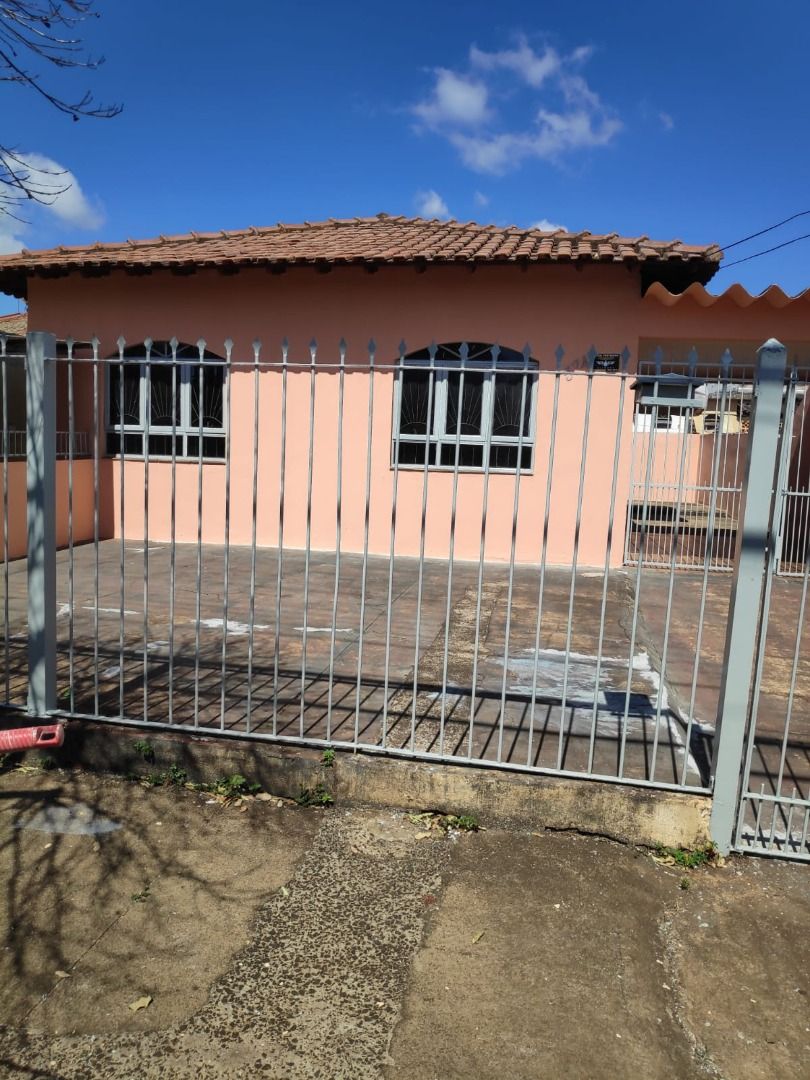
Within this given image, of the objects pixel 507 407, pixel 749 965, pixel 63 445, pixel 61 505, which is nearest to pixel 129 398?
pixel 63 445

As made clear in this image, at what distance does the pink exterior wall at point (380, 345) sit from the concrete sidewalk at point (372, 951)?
6.40 meters

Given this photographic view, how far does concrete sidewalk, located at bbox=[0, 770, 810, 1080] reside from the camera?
7.26 ft

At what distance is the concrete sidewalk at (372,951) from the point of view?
221 centimetres

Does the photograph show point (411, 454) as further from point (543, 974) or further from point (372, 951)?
point (543, 974)

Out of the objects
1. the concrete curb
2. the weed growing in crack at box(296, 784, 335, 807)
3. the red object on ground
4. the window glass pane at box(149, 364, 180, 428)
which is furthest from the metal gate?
the window glass pane at box(149, 364, 180, 428)

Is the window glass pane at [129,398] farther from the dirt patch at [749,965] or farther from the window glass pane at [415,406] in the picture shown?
the dirt patch at [749,965]

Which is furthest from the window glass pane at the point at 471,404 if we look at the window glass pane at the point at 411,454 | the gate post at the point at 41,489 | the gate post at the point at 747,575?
the gate post at the point at 747,575

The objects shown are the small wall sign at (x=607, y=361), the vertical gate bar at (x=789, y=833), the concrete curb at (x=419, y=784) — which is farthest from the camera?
the small wall sign at (x=607, y=361)

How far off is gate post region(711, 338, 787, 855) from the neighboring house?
5878mm

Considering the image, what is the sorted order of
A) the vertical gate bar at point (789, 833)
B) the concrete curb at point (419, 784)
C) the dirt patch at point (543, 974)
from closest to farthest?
the dirt patch at point (543, 974)
the vertical gate bar at point (789, 833)
the concrete curb at point (419, 784)

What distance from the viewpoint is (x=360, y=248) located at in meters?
9.60

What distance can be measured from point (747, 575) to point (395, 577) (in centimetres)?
571

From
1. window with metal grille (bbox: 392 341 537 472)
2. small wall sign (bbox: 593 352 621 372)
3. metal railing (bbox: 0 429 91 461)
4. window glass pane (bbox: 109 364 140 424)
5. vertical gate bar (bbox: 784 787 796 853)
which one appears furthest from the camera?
window glass pane (bbox: 109 364 140 424)

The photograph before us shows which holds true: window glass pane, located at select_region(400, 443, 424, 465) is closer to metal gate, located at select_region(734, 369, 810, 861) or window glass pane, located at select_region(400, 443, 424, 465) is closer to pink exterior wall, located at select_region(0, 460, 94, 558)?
pink exterior wall, located at select_region(0, 460, 94, 558)
